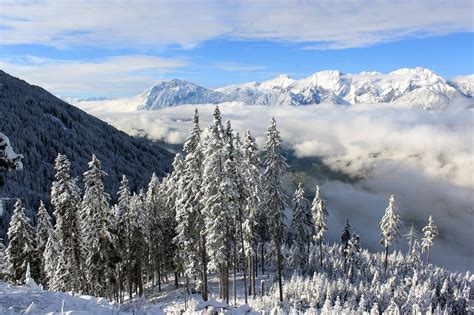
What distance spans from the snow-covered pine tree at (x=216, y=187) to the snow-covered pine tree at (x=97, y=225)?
10213 millimetres

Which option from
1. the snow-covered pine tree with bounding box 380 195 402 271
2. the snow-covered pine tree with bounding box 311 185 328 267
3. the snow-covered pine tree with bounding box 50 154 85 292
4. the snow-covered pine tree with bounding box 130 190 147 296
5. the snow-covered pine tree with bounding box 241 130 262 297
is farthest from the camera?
the snow-covered pine tree with bounding box 311 185 328 267

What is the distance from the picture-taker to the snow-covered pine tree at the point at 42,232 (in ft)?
160

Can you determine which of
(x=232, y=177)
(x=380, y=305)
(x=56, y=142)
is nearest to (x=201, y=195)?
(x=232, y=177)

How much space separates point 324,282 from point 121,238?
27.9m

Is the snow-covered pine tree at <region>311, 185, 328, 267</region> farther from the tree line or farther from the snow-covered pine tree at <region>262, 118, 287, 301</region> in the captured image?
the snow-covered pine tree at <region>262, 118, 287, 301</region>

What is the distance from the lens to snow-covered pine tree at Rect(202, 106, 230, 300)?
111ft

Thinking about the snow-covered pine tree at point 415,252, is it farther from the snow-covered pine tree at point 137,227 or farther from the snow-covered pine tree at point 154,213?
the snow-covered pine tree at point 137,227

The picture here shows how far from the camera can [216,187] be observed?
116 ft

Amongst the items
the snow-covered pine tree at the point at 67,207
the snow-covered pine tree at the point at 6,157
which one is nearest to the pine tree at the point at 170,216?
the snow-covered pine tree at the point at 67,207

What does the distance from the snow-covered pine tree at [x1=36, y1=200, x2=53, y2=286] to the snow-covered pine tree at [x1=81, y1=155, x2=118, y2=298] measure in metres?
7.22

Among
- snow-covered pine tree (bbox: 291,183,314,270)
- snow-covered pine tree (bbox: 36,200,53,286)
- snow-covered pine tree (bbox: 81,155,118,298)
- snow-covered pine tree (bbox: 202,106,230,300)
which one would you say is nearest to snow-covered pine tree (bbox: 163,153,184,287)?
snow-covered pine tree (bbox: 81,155,118,298)

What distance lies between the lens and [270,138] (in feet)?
135

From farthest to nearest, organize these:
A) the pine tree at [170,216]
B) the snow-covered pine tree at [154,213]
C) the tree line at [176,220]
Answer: the snow-covered pine tree at [154,213] < the pine tree at [170,216] < the tree line at [176,220]

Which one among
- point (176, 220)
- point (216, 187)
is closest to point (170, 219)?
point (176, 220)
